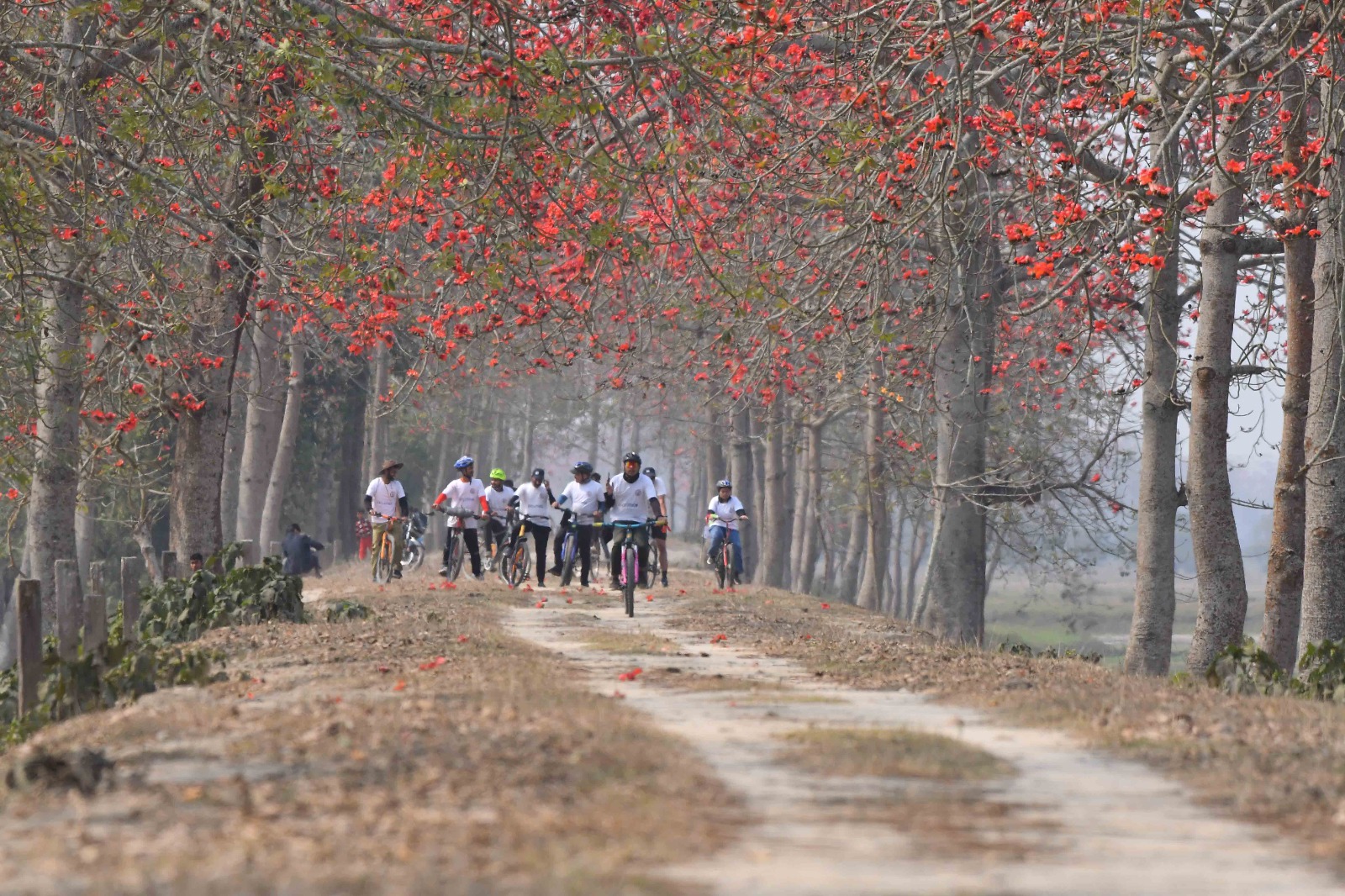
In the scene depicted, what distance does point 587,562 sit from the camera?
22.6 meters

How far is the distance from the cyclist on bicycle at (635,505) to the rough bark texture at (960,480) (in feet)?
14.0

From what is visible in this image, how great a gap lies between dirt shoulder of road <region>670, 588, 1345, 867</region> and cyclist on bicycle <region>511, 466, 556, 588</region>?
7133 mm

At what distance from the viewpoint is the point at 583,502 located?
21.4 m

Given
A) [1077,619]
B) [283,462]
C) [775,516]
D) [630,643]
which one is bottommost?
[1077,619]

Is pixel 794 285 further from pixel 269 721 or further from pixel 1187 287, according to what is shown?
pixel 269 721

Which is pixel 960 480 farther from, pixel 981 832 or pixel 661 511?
pixel 981 832

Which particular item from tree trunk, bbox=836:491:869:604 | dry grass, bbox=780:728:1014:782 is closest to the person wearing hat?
dry grass, bbox=780:728:1014:782

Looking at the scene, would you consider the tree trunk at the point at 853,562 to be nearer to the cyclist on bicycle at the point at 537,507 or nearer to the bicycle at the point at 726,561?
the bicycle at the point at 726,561

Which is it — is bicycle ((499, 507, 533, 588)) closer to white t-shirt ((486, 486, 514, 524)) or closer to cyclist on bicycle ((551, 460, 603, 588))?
white t-shirt ((486, 486, 514, 524))

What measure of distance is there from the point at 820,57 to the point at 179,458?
947cm

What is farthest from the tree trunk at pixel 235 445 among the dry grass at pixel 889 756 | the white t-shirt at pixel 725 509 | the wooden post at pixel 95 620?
the dry grass at pixel 889 756

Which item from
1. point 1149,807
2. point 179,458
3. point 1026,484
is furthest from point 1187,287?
point 1149,807

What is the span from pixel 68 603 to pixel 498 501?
1162cm

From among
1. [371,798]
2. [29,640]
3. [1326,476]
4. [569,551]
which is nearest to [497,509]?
[569,551]
